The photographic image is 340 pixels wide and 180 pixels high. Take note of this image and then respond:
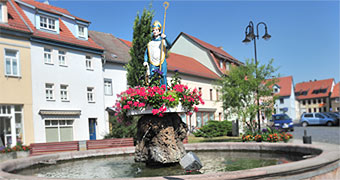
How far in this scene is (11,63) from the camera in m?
22.5

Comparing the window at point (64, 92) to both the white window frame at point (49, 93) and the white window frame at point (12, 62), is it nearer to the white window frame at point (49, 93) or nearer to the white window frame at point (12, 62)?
the white window frame at point (49, 93)

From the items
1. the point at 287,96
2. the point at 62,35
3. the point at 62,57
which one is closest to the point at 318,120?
the point at 62,57

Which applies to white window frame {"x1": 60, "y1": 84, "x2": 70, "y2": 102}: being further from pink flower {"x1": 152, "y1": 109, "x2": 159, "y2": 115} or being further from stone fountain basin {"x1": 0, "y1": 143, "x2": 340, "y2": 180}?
pink flower {"x1": 152, "y1": 109, "x2": 159, "y2": 115}

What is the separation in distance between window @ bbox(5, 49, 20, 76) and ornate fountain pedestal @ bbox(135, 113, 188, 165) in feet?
55.7

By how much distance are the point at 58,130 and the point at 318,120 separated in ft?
101

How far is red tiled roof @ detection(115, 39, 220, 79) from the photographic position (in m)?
38.7

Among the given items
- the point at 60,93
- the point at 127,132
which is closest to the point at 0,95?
the point at 60,93

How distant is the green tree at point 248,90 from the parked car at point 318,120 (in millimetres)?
26001

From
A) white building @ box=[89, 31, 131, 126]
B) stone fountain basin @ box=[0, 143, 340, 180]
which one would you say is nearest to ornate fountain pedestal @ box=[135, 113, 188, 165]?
stone fountain basin @ box=[0, 143, 340, 180]

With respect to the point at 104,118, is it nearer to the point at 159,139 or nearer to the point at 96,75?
the point at 96,75

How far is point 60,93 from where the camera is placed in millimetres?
25609

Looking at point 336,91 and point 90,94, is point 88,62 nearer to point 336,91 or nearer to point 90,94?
point 90,94

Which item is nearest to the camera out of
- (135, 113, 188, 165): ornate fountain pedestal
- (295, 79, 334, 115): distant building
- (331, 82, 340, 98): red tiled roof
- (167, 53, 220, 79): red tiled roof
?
(135, 113, 188, 165): ornate fountain pedestal

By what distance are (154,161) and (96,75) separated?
21213mm
